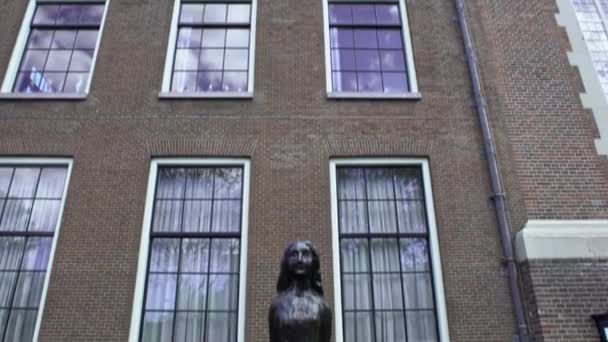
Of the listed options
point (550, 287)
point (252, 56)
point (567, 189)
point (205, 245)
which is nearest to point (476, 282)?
point (550, 287)

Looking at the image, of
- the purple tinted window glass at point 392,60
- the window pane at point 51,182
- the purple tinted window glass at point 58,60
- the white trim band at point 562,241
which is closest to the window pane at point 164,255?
the window pane at point 51,182

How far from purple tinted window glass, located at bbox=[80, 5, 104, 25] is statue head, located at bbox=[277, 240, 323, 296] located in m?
8.74

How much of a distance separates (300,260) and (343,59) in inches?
271

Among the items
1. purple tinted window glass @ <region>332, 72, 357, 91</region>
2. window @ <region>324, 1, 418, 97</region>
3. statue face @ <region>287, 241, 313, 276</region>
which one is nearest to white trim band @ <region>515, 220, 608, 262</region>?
window @ <region>324, 1, 418, 97</region>

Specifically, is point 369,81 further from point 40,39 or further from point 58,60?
point 40,39

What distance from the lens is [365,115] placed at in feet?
31.1

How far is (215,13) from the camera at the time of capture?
35.6 ft

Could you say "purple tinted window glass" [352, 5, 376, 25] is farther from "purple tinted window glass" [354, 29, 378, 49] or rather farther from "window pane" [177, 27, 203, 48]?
"window pane" [177, 27, 203, 48]

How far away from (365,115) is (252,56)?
9.28ft

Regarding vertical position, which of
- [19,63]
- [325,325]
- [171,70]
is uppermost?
[19,63]

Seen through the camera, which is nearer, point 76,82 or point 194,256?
point 194,256

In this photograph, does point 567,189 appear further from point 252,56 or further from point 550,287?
point 252,56

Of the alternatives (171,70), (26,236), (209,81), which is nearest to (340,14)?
(209,81)

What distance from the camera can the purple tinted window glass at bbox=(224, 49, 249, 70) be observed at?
10250mm
